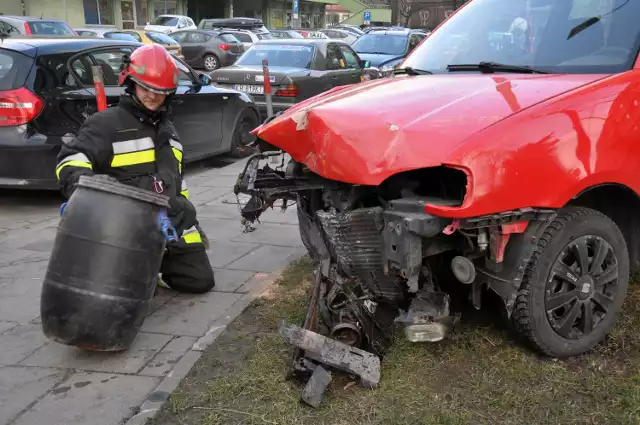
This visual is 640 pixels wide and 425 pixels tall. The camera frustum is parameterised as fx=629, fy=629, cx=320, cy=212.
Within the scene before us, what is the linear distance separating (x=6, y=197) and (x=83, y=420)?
4.79m

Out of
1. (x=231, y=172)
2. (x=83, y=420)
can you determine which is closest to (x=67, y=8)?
(x=231, y=172)

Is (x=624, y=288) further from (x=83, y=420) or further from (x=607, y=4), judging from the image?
(x=83, y=420)

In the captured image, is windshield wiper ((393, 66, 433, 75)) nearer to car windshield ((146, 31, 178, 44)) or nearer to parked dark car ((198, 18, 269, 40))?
car windshield ((146, 31, 178, 44))

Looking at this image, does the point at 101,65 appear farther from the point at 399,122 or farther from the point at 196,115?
the point at 399,122

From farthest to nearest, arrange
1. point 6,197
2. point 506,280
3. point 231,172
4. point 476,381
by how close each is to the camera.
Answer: point 231,172 < point 6,197 < point 476,381 < point 506,280

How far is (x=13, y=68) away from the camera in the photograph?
19.6ft

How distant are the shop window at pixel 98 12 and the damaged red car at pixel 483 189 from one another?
31.7m

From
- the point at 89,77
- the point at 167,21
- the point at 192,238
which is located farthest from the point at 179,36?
the point at 192,238

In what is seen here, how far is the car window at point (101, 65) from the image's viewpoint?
6.31 m

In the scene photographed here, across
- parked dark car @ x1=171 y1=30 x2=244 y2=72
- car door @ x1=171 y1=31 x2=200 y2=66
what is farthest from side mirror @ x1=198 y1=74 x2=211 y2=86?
car door @ x1=171 y1=31 x2=200 y2=66

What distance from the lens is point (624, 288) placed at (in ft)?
10.8

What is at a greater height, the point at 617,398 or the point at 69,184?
the point at 69,184

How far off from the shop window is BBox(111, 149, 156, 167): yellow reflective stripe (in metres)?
30.8

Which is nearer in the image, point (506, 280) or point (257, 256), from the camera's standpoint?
point (506, 280)
